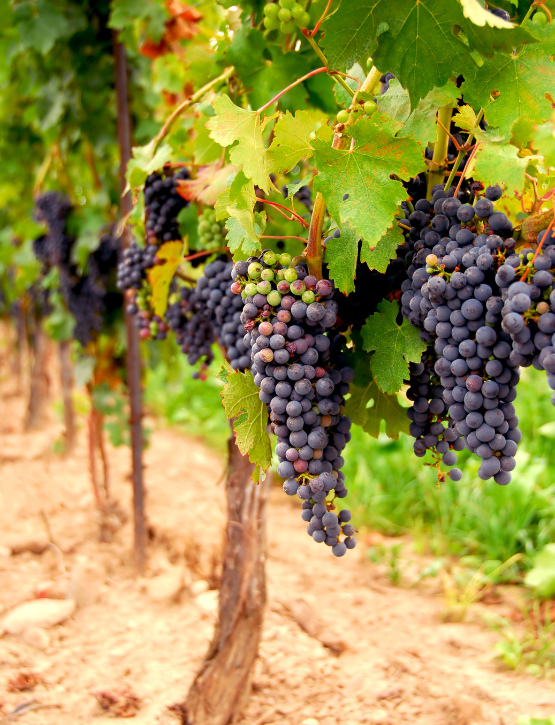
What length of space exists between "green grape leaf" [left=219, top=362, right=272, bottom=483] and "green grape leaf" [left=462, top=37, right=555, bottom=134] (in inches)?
21.9

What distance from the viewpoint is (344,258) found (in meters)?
0.93

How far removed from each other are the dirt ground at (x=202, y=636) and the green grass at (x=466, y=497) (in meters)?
0.39

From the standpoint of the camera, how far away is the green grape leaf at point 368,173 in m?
Result: 0.88

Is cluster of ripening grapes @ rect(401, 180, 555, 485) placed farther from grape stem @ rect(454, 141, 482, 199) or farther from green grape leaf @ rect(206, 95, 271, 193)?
green grape leaf @ rect(206, 95, 271, 193)

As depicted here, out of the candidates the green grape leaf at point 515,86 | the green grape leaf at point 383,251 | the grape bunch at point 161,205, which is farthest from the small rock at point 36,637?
the green grape leaf at point 515,86

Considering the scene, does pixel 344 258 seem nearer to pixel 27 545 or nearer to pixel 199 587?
pixel 199 587

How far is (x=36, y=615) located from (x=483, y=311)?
2396mm

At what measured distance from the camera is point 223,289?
1347 millimetres

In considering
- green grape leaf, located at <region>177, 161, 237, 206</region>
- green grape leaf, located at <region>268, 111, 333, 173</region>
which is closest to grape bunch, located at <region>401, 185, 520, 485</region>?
green grape leaf, located at <region>268, 111, 333, 173</region>

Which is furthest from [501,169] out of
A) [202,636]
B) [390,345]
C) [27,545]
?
[27,545]

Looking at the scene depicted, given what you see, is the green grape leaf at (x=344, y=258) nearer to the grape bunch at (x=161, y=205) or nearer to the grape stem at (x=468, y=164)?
the grape stem at (x=468, y=164)

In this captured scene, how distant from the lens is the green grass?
3.26 m

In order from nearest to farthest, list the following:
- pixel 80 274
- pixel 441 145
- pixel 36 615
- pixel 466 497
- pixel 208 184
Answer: pixel 441 145 → pixel 208 184 → pixel 36 615 → pixel 80 274 → pixel 466 497

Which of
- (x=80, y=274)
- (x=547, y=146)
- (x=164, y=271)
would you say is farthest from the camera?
(x=80, y=274)
